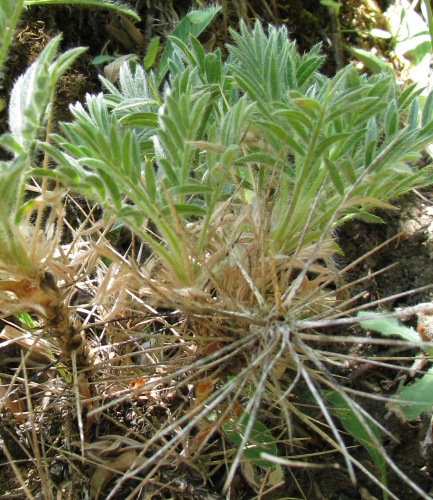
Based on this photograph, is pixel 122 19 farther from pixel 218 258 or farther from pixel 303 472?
pixel 303 472

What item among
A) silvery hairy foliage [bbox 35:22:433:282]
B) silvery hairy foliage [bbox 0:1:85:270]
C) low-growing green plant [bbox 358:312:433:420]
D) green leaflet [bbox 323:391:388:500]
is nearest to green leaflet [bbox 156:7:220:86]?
silvery hairy foliage [bbox 35:22:433:282]

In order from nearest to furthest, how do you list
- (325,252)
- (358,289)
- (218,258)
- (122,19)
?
(218,258) < (325,252) < (358,289) < (122,19)

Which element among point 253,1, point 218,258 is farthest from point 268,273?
point 253,1

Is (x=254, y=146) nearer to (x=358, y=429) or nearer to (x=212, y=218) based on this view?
(x=212, y=218)

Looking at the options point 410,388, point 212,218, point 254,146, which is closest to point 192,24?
point 254,146

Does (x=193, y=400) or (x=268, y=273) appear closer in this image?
(x=268, y=273)

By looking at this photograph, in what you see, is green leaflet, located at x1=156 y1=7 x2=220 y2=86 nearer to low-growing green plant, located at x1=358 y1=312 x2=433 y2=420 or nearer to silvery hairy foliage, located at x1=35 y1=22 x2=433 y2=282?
silvery hairy foliage, located at x1=35 y1=22 x2=433 y2=282

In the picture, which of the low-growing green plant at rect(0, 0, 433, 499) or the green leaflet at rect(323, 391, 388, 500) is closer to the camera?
the low-growing green plant at rect(0, 0, 433, 499)

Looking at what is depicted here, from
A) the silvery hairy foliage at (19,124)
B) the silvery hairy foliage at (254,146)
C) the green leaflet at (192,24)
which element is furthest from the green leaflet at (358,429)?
the green leaflet at (192,24)

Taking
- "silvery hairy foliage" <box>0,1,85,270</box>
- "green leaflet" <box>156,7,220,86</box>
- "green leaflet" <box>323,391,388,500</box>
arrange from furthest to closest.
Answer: "green leaflet" <box>156,7,220,86</box> → "green leaflet" <box>323,391,388,500</box> → "silvery hairy foliage" <box>0,1,85,270</box>
